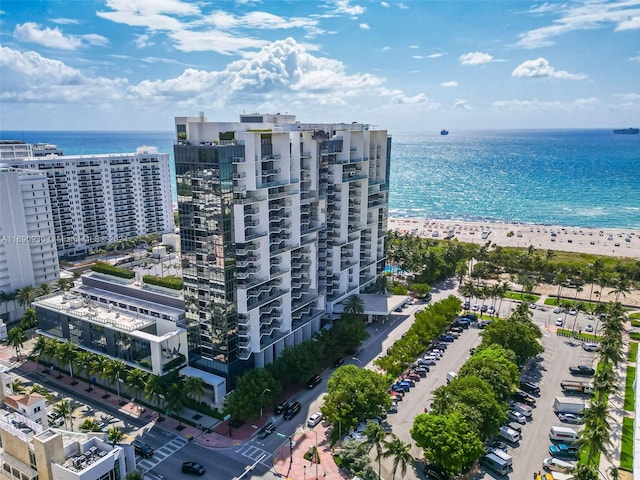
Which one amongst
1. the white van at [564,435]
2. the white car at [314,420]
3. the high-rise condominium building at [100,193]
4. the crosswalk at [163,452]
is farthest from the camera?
the high-rise condominium building at [100,193]

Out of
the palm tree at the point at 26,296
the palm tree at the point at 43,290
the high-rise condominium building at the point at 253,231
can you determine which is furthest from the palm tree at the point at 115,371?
the palm tree at the point at 43,290

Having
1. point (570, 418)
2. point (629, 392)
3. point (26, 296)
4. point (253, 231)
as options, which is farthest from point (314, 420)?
point (26, 296)

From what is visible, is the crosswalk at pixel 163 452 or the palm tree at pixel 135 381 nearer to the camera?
the crosswalk at pixel 163 452

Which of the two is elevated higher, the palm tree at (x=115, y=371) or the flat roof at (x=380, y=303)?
the palm tree at (x=115, y=371)

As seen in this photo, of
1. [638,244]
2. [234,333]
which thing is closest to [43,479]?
[234,333]

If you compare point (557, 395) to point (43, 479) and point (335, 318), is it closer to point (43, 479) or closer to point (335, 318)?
point (335, 318)

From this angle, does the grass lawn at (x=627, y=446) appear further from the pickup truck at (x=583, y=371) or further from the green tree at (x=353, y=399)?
the green tree at (x=353, y=399)

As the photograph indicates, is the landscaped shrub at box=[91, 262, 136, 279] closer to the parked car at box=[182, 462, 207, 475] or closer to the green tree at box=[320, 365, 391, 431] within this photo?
the parked car at box=[182, 462, 207, 475]

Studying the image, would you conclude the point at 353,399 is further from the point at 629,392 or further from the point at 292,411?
the point at 629,392
